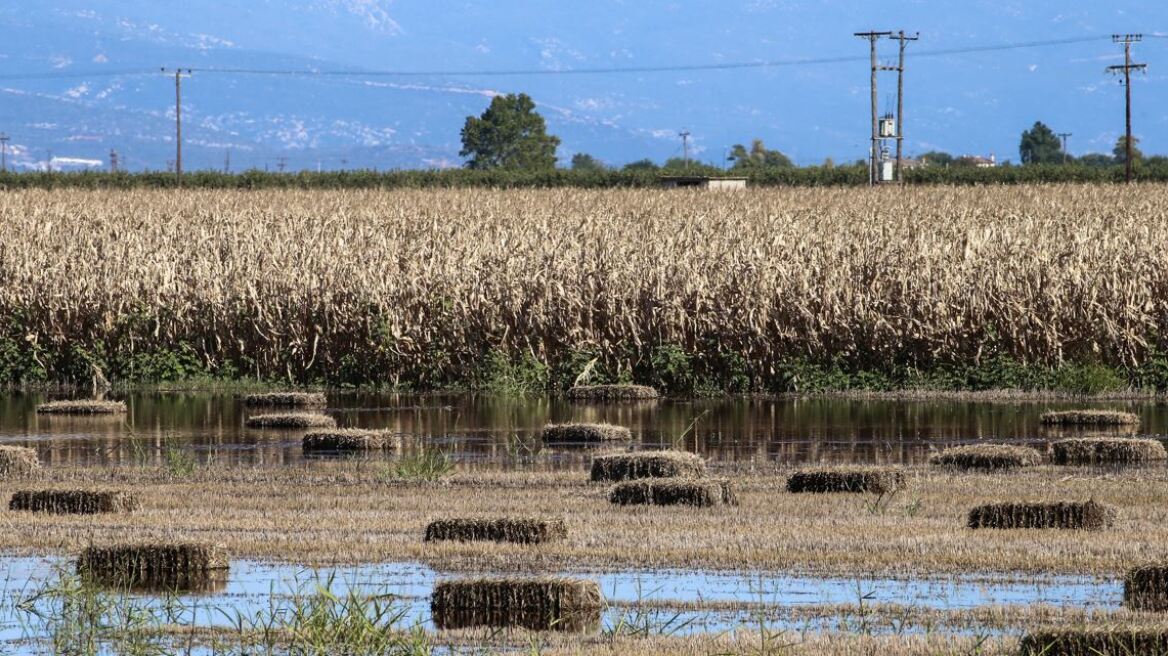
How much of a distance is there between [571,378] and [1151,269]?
759cm

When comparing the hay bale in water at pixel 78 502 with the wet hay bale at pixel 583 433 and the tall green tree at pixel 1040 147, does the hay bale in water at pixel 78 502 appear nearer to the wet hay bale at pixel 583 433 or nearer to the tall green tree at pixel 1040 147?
the wet hay bale at pixel 583 433

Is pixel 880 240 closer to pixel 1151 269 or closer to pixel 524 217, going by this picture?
pixel 1151 269

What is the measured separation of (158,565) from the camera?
1131 cm

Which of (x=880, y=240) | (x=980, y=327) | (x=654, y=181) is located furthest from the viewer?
(x=654, y=181)

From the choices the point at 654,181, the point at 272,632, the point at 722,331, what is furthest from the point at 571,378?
the point at 654,181

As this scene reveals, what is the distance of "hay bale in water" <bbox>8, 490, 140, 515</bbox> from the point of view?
554 inches

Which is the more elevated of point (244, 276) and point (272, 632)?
point (244, 276)

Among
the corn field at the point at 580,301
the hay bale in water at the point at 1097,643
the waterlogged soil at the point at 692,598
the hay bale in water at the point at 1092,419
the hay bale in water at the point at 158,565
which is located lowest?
the waterlogged soil at the point at 692,598

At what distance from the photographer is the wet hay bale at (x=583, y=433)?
1944 centimetres

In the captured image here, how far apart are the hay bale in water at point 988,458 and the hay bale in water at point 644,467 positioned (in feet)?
7.76

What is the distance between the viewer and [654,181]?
8738cm

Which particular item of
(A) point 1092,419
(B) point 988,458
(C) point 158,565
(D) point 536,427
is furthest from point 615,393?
(C) point 158,565

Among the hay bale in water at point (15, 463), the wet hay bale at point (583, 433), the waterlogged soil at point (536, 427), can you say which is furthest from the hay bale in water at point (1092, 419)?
the hay bale in water at point (15, 463)

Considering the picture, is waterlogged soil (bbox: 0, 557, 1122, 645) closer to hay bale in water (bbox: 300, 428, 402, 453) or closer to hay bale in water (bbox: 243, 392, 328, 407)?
hay bale in water (bbox: 300, 428, 402, 453)
